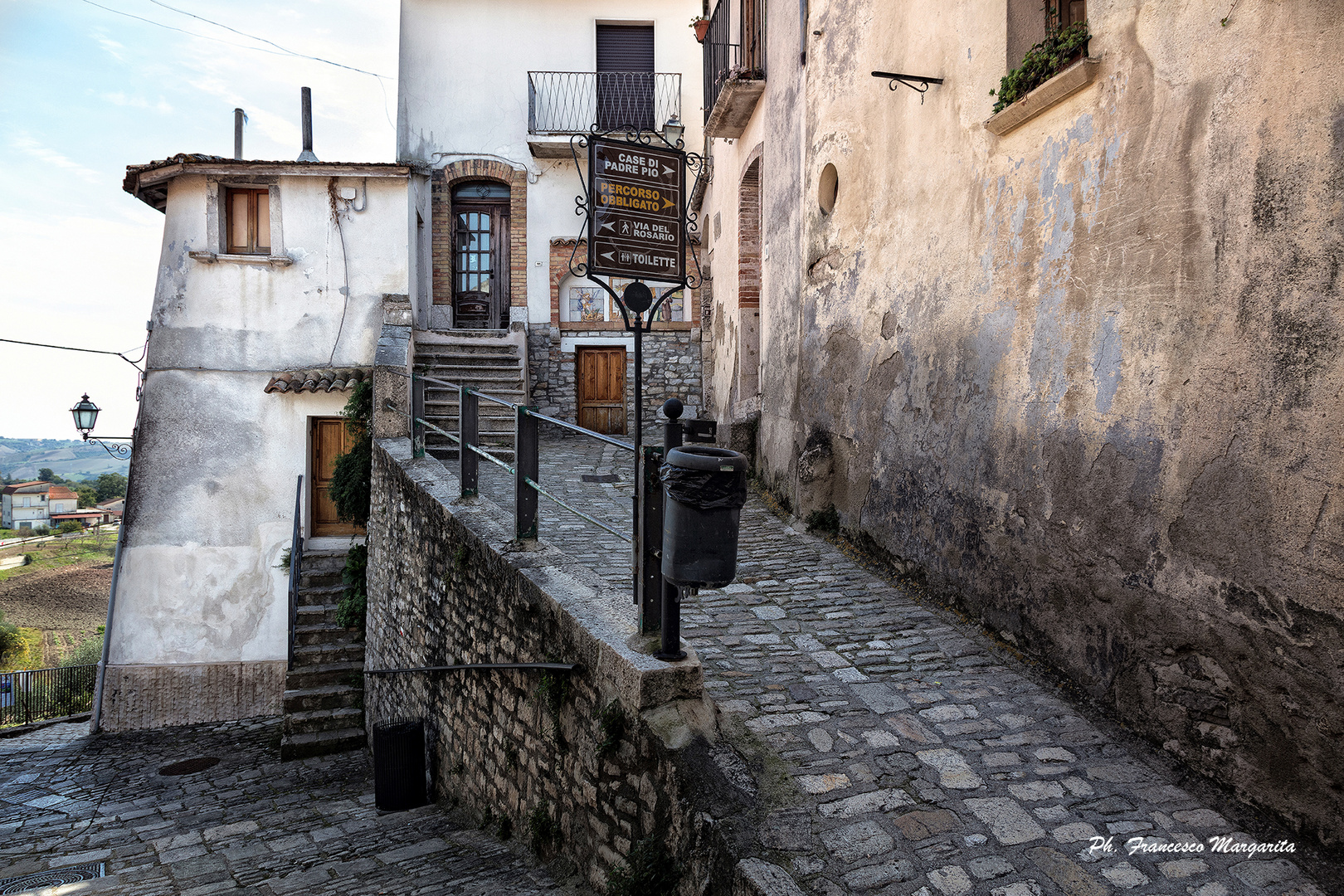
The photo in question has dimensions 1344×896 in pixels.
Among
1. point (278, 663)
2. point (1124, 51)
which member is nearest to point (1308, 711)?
point (1124, 51)

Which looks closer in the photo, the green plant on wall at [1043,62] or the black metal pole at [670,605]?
the black metal pole at [670,605]

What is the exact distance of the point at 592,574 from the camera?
15.0ft

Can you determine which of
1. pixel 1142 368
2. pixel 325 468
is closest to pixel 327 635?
pixel 325 468

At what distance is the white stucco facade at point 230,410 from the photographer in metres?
10.5

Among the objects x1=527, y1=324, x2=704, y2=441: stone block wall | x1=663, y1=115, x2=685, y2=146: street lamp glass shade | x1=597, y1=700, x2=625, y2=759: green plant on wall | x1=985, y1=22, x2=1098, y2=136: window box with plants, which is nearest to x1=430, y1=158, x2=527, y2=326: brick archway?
x1=527, y1=324, x2=704, y2=441: stone block wall

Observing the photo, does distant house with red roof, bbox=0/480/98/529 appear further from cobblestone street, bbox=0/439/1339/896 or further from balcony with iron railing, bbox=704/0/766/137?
balcony with iron railing, bbox=704/0/766/137

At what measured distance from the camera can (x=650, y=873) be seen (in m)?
3.09

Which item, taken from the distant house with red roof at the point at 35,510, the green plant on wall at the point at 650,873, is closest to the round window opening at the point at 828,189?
the green plant on wall at the point at 650,873

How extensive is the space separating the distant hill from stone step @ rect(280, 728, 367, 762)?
57.4 meters

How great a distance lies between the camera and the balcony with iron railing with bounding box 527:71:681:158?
46.0 feet

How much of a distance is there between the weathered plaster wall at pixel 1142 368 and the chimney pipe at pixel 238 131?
39.4 feet

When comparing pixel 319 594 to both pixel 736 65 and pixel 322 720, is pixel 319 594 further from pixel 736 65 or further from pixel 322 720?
pixel 736 65

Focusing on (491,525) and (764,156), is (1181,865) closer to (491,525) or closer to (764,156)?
(491,525)

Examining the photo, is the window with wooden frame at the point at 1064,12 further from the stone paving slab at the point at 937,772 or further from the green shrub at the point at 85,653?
the green shrub at the point at 85,653
